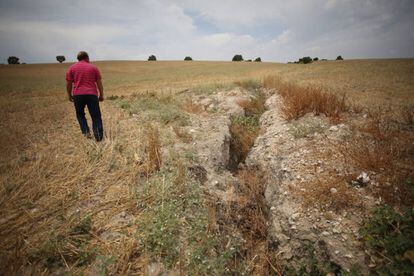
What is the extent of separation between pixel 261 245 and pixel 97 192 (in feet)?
8.21

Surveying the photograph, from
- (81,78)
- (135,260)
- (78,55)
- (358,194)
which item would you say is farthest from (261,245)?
(78,55)

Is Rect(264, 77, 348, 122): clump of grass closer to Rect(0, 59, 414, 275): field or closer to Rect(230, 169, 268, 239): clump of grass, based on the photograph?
Rect(0, 59, 414, 275): field

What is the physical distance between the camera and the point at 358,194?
120 inches

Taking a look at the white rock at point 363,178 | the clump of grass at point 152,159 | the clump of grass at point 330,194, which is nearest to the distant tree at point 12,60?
the clump of grass at point 152,159

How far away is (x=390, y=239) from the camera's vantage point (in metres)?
2.27

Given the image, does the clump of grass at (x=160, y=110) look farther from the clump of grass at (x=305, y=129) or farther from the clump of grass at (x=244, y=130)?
the clump of grass at (x=305, y=129)

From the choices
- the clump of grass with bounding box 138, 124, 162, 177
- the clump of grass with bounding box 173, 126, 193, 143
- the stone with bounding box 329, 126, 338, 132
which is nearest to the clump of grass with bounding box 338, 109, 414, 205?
the stone with bounding box 329, 126, 338, 132

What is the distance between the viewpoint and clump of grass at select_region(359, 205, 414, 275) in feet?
6.82

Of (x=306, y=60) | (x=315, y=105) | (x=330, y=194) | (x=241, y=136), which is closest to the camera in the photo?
(x=330, y=194)

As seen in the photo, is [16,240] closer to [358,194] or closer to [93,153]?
[93,153]

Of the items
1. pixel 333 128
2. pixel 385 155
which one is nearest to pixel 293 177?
pixel 385 155

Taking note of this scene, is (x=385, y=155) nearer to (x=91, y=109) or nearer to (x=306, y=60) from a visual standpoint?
(x=91, y=109)

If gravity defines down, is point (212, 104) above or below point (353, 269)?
above

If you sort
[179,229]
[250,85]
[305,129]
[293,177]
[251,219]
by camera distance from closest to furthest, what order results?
[179,229] → [251,219] → [293,177] → [305,129] → [250,85]
